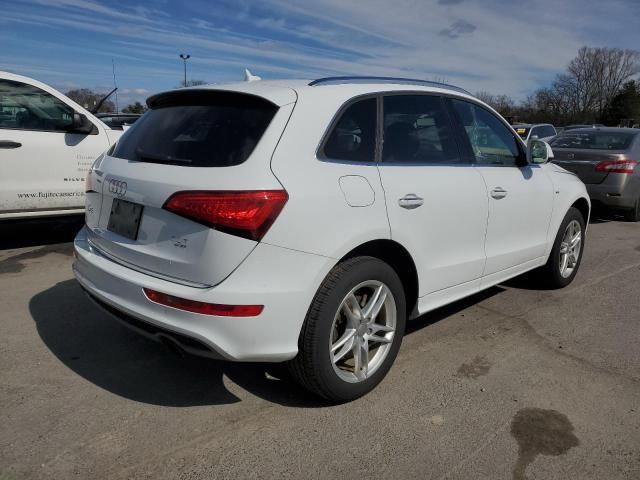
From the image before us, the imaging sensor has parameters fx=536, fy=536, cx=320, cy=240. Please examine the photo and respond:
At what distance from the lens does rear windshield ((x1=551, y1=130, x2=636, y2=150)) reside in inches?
345

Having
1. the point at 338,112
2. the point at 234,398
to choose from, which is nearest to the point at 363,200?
the point at 338,112

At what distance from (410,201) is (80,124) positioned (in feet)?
14.0

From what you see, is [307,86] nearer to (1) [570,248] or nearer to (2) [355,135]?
(2) [355,135]

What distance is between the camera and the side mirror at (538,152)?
14.1 ft

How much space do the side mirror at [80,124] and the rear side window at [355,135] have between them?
3.98m

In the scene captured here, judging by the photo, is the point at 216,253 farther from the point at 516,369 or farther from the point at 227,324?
the point at 516,369

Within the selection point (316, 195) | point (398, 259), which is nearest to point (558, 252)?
point (398, 259)

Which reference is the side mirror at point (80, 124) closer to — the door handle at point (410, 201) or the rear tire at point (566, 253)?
the door handle at point (410, 201)

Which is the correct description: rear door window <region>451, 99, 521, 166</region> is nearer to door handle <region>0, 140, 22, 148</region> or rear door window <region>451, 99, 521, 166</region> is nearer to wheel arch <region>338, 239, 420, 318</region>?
wheel arch <region>338, 239, 420, 318</region>

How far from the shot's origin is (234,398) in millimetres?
2979

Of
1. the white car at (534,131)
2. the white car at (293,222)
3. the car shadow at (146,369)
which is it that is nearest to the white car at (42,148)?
the car shadow at (146,369)

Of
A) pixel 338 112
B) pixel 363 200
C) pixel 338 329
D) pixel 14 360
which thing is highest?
pixel 338 112

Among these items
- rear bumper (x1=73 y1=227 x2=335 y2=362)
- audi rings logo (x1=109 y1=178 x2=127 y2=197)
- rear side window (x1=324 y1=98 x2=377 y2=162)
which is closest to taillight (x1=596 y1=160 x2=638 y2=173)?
rear side window (x1=324 y1=98 x2=377 y2=162)

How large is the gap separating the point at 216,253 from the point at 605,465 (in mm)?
2042
